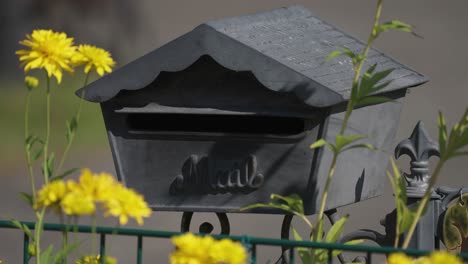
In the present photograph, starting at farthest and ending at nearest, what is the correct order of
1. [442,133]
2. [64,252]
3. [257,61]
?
[257,61]
[442,133]
[64,252]

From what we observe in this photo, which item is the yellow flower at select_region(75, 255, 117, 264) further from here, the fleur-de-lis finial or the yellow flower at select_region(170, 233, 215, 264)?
the fleur-de-lis finial

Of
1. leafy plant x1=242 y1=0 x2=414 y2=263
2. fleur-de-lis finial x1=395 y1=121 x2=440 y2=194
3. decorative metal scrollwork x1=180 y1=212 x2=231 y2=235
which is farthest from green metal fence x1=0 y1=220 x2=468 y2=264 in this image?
fleur-de-lis finial x1=395 y1=121 x2=440 y2=194

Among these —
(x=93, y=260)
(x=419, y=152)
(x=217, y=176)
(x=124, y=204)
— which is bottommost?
(x=93, y=260)

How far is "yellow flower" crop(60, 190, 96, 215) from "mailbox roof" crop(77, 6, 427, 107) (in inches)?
49.8

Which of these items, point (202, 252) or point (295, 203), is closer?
point (202, 252)

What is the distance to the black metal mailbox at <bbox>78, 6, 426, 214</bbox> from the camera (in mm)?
3717

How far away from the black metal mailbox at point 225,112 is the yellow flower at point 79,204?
1265 millimetres

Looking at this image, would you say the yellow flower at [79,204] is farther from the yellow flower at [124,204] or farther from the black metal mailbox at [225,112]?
the black metal mailbox at [225,112]

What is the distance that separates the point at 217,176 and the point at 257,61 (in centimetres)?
36

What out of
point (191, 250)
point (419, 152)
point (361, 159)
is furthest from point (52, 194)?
point (419, 152)

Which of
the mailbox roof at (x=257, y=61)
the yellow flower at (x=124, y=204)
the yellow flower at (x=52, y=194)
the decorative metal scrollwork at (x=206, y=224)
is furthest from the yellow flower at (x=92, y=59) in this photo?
the decorative metal scrollwork at (x=206, y=224)

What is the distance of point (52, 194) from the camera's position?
8.53ft

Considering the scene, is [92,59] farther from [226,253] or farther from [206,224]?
[206,224]

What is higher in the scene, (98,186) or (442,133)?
(442,133)
